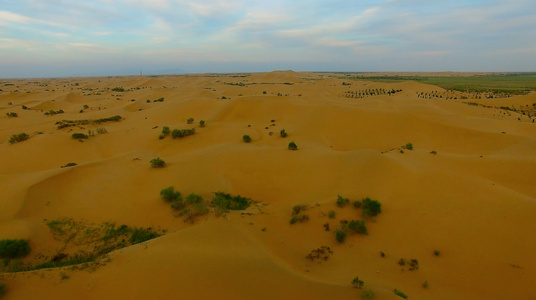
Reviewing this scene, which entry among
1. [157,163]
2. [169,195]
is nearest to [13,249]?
[169,195]

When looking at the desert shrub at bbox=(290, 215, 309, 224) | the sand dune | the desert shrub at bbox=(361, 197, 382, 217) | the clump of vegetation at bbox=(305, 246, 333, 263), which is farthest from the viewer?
the desert shrub at bbox=(361, 197, 382, 217)

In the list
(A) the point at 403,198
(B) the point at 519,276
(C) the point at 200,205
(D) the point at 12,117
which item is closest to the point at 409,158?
(A) the point at 403,198

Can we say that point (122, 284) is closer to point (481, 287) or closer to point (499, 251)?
point (481, 287)

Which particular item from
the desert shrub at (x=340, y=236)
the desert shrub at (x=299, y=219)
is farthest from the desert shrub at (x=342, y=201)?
the desert shrub at (x=340, y=236)

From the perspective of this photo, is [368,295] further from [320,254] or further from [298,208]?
[298,208]

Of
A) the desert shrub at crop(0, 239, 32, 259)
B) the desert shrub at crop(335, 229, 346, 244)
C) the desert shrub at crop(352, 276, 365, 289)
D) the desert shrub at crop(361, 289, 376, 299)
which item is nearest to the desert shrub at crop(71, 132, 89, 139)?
the desert shrub at crop(0, 239, 32, 259)

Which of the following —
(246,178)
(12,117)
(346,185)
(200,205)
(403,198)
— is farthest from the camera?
(12,117)

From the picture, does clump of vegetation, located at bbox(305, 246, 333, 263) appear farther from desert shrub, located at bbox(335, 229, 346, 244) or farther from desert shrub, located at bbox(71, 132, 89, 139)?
desert shrub, located at bbox(71, 132, 89, 139)
